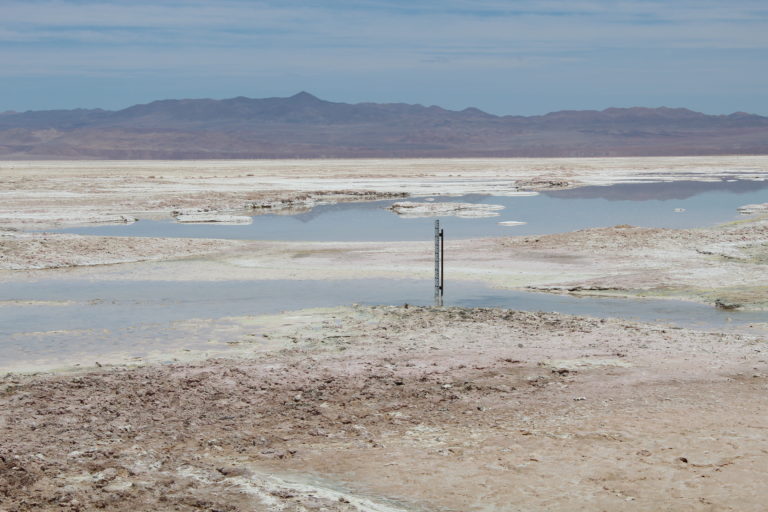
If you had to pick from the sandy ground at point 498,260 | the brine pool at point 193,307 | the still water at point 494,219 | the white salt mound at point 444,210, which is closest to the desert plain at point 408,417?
the brine pool at point 193,307

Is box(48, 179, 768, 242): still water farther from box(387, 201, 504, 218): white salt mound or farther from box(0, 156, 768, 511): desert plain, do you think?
box(0, 156, 768, 511): desert plain

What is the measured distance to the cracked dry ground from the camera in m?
6.15

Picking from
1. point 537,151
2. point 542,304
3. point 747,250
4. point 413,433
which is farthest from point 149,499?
point 537,151

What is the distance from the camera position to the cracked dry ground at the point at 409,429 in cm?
615

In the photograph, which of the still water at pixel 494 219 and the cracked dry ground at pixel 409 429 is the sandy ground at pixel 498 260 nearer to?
the still water at pixel 494 219

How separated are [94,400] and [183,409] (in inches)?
31.5

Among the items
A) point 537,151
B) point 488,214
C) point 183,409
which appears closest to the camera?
point 183,409

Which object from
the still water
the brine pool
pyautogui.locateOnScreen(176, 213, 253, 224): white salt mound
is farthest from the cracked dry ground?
pyautogui.locateOnScreen(176, 213, 253, 224): white salt mound

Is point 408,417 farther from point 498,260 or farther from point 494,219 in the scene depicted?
point 494,219

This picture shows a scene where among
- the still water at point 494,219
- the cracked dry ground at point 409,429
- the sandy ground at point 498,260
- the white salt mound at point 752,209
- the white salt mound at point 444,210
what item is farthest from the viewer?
the white salt mound at point 444,210

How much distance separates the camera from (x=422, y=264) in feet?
60.6

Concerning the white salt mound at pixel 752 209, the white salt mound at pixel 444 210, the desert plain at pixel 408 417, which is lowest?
the white salt mound at pixel 444 210

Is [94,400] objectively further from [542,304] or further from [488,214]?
[488,214]

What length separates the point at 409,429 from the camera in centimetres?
748
